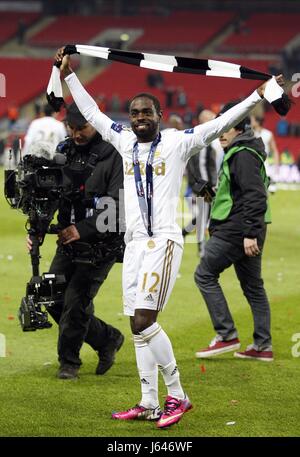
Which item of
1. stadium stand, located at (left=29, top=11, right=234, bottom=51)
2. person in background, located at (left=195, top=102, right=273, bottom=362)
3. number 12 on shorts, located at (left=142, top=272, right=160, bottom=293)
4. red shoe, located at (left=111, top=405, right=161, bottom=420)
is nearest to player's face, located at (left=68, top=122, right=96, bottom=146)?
person in background, located at (left=195, top=102, right=273, bottom=362)

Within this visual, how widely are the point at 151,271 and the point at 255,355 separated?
265 centimetres

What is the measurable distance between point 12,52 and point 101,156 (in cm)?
5041

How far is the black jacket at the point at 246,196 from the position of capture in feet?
30.2

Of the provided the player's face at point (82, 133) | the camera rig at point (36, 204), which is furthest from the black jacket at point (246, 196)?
the camera rig at point (36, 204)

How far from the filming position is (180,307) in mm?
12227

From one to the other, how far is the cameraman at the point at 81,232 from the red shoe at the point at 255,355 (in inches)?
65.9

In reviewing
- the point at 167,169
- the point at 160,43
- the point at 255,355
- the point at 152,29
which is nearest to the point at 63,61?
the point at 167,169

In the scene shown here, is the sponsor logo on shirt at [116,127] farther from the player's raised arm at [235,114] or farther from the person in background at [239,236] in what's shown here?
the person in background at [239,236]

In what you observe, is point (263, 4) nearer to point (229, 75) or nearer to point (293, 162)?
point (293, 162)

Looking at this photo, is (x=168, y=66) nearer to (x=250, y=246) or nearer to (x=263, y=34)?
(x=250, y=246)

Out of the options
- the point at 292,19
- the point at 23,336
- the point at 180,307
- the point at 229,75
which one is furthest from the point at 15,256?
the point at 292,19

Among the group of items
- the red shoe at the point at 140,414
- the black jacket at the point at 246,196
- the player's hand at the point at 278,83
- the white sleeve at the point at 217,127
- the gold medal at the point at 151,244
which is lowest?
the red shoe at the point at 140,414

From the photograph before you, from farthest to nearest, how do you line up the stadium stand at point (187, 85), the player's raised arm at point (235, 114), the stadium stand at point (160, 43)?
the stadium stand at point (160, 43)
the stadium stand at point (187, 85)
the player's raised arm at point (235, 114)

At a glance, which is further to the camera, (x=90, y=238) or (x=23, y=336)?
(x=23, y=336)
